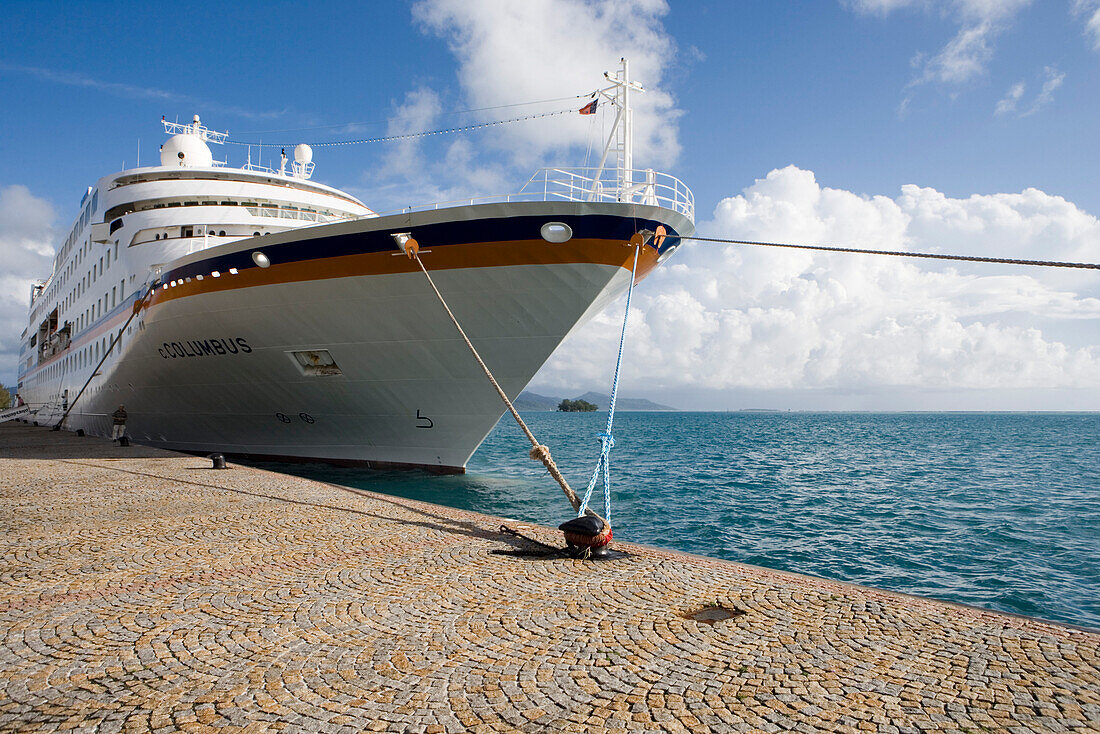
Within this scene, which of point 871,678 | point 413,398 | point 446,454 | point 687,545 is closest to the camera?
point 871,678

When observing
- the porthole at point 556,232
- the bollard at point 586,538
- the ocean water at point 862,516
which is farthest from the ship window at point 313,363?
the bollard at point 586,538

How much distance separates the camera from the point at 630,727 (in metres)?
3.12

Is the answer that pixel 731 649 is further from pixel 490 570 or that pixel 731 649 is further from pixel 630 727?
pixel 490 570

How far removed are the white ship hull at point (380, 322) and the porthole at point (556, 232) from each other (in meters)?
0.13

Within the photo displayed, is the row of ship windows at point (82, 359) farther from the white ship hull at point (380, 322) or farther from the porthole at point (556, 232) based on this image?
the porthole at point (556, 232)

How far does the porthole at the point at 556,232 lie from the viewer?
11.2 meters

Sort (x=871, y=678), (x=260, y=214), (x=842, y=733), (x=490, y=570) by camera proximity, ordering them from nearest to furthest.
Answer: (x=842, y=733) < (x=871, y=678) < (x=490, y=570) < (x=260, y=214)

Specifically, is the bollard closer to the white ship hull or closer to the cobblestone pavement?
the cobblestone pavement

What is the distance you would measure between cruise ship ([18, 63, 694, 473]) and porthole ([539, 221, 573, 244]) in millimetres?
18

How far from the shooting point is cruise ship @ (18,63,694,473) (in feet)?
37.8

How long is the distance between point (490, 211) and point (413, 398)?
4796 mm

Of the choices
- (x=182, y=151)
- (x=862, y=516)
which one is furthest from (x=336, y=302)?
(x=182, y=151)

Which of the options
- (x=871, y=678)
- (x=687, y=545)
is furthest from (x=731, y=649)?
(x=687, y=545)

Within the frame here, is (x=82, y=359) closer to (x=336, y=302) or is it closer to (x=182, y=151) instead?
(x=182, y=151)
